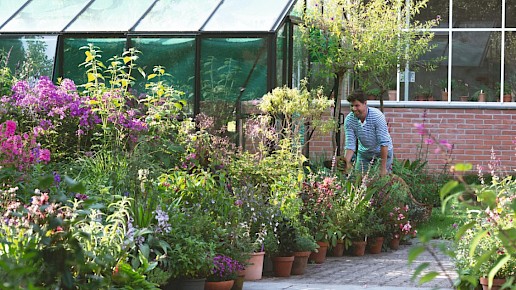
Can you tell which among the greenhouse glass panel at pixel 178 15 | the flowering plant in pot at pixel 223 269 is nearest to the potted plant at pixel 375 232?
the flowering plant in pot at pixel 223 269

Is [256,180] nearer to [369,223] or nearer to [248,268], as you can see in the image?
[369,223]

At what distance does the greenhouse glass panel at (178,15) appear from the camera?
1015 centimetres

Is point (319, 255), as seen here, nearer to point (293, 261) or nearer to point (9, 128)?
point (293, 261)

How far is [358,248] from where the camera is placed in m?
7.65

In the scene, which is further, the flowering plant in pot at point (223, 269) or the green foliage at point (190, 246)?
the flowering plant in pot at point (223, 269)

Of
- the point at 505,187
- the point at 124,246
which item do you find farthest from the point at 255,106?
the point at 124,246

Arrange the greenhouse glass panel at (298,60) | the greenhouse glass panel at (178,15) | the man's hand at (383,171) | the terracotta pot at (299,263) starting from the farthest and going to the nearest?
the greenhouse glass panel at (298,60) → the greenhouse glass panel at (178,15) → the man's hand at (383,171) → the terracotta pot at (299,263)

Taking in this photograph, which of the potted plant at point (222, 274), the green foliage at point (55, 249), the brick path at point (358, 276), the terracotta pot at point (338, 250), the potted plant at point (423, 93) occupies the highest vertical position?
the potted plant at point (423, 93)

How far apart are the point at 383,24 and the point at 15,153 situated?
A: 591 cm

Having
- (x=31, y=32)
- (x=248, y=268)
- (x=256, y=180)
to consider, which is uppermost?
(x=31, y=32)

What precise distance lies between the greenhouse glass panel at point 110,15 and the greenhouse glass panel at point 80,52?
0.14m

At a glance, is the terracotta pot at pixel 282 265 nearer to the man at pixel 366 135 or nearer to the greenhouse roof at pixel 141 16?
the man at pixel 366 135

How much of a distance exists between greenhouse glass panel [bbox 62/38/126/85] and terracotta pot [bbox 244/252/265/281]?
472cm

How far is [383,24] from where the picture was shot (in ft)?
35.8
